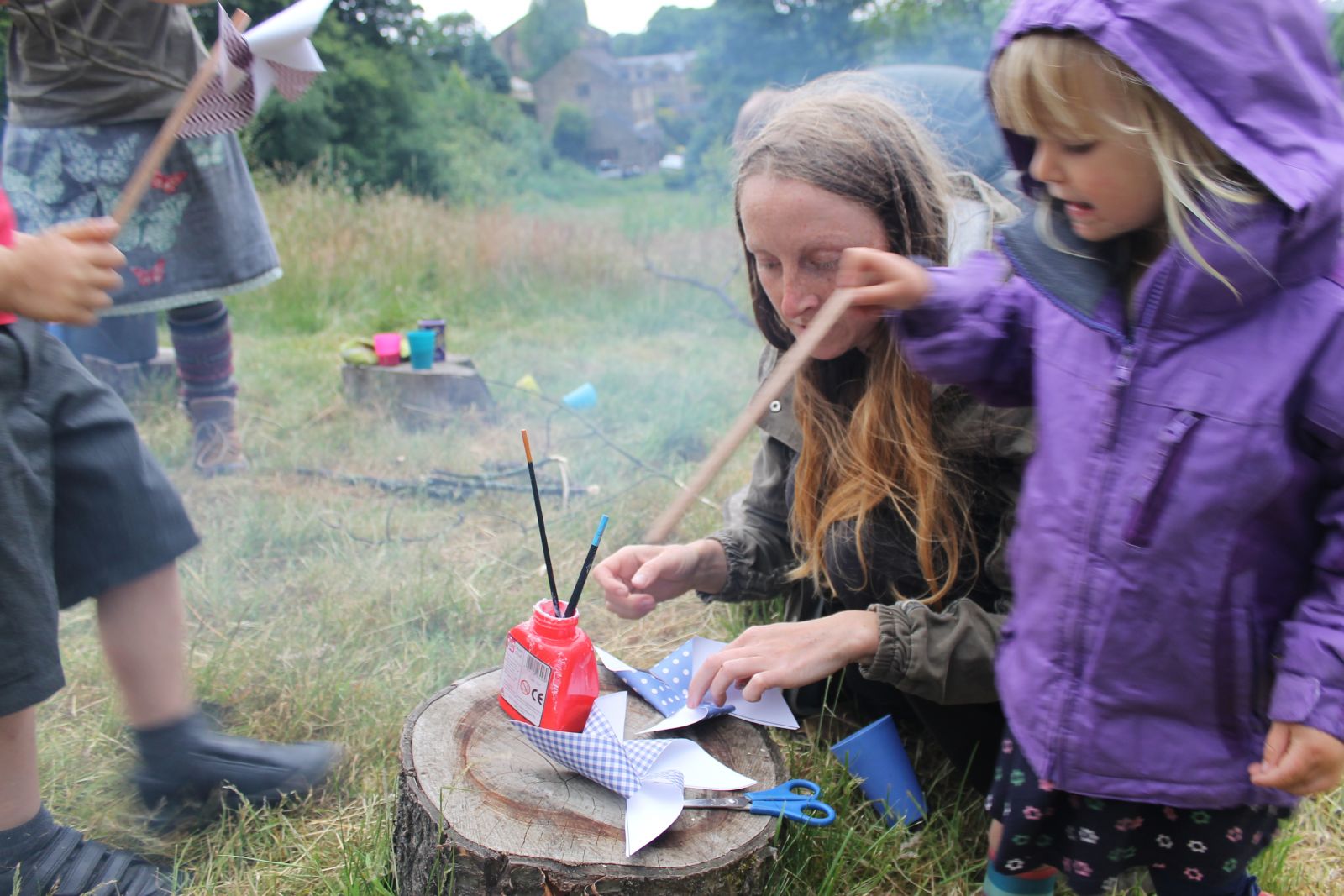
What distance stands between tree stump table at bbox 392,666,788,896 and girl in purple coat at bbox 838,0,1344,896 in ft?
1.29

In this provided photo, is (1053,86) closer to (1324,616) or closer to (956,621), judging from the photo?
(1324,616)

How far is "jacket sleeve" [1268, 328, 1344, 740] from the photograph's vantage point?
3.27 feet

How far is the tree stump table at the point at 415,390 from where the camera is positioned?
3.80m

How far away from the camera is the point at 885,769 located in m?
1.67

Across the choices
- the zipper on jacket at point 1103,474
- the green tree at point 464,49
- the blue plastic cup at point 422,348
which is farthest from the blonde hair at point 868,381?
the green tree at point 464,49

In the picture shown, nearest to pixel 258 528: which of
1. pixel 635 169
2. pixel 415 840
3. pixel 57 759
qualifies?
pixel 57 759

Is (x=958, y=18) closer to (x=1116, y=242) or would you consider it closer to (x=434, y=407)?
(x=434, y=407)

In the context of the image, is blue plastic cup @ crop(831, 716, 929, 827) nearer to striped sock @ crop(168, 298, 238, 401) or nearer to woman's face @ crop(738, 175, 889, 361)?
woman's face @ crop(738, 175, 889, 361)

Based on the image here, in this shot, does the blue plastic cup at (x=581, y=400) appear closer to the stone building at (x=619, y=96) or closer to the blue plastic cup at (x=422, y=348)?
the blue plastic cup at (x=422, y=348)

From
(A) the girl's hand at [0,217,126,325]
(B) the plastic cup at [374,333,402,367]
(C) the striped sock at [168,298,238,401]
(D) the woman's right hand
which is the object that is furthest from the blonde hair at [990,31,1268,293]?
(B) the plastic cup at [374,333,402,367]

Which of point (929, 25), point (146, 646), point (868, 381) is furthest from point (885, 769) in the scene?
point (929, 25)

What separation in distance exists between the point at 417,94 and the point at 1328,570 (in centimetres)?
1681

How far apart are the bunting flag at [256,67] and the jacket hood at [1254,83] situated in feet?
4.78

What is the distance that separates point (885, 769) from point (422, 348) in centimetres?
268
